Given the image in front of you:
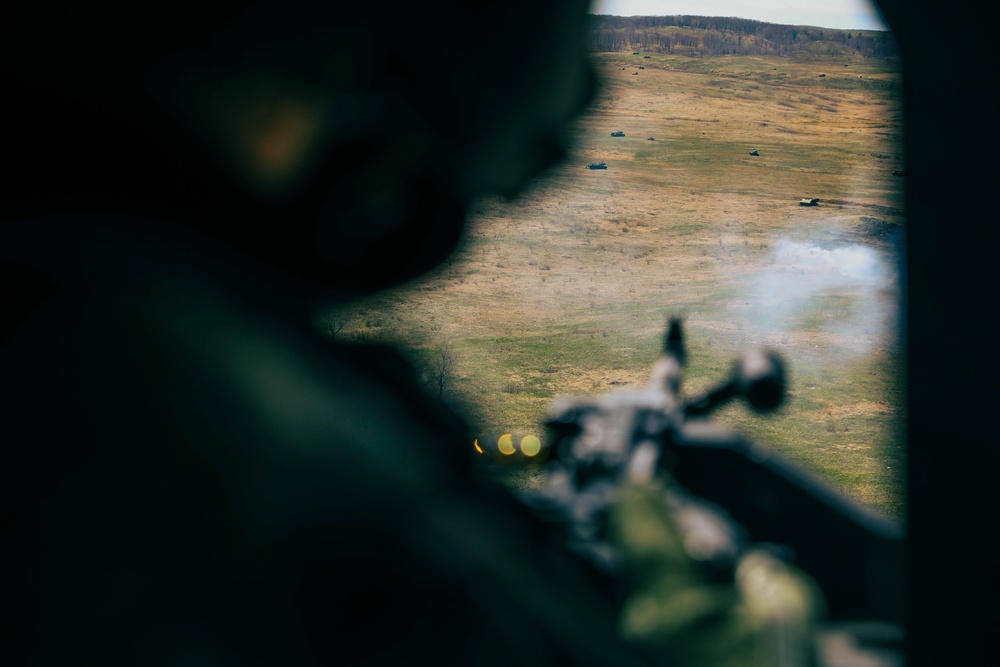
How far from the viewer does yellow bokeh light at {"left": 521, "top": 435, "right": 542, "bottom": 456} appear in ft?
2.50

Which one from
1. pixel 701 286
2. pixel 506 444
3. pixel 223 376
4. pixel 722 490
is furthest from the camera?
pixel 701 286

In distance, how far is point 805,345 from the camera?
22.5 feet

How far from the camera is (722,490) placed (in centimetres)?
97

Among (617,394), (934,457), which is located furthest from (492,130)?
(934,457)

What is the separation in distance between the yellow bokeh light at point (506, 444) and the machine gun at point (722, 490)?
0.19 feet

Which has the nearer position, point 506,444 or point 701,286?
point 506,444

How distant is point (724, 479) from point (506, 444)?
0.39 metres

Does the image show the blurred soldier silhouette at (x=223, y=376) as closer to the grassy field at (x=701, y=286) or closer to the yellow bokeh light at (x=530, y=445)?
the yellow bokeh light at (x=530, y=445)

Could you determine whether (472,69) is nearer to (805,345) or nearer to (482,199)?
(482,199)

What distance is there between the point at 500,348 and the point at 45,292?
6.31 meters

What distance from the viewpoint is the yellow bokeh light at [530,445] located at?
762 mm

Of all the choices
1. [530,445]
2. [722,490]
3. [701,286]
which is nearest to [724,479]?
[722,490]

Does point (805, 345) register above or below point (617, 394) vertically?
below

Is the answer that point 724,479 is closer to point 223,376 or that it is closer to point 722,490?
point 722,490
